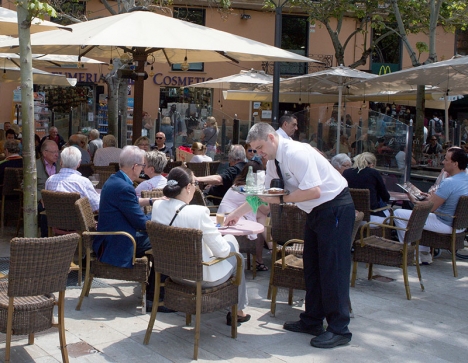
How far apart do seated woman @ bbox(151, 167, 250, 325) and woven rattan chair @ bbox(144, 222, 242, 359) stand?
0.23 feet

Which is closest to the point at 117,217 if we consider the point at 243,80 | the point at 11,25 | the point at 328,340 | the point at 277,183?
the point at 277,183

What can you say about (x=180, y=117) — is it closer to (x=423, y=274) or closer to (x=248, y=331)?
(x=423, y=274)

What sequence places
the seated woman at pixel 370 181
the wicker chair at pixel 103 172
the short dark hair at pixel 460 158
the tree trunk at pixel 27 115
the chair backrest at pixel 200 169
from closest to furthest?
the tree trunk at pixel 27 115 < the short dark hair at pixel 460 158 < the seated woman at pixel 370 181 < the wicker chair at pixel 103 172 < the chair backrest at pixel 200 169

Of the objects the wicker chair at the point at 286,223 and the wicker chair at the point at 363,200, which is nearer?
the wicker chair at the point at 286,223

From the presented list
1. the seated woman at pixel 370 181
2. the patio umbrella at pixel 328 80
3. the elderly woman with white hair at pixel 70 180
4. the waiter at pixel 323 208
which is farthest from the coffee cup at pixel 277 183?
the patio umbrella at pixel 328 80

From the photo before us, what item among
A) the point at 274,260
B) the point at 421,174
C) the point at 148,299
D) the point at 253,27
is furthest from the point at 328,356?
the point at 253,27

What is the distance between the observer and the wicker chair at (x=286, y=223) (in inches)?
225

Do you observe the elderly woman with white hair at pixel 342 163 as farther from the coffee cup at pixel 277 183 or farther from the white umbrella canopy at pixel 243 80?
the white umbrella canopy at pixel 243 80

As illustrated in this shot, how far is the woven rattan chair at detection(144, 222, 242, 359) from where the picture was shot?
4.37 metres

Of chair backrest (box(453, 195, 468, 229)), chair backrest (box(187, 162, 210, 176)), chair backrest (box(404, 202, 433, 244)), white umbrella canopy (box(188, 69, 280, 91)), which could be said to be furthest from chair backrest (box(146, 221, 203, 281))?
white umbrella canopy (box(188, 69, 280, 91))

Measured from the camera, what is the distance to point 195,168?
9586 millimetres

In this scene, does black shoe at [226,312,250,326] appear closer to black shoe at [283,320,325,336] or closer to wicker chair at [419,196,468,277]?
black shoe at [283,320,325,336]

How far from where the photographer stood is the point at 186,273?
443 centimetres

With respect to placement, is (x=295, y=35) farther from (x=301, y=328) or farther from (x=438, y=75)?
(x=301, y=328)
